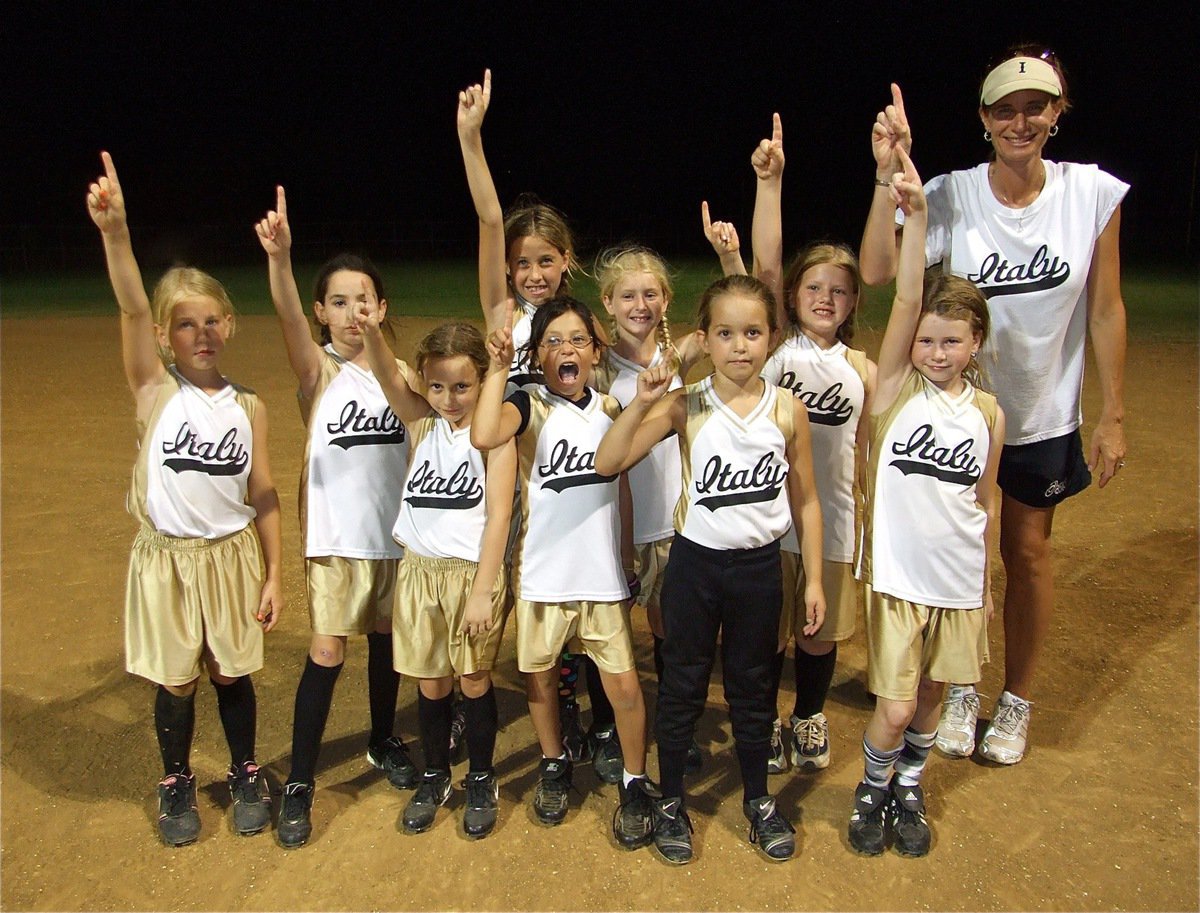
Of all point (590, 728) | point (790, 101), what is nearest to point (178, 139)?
point (790, 101)

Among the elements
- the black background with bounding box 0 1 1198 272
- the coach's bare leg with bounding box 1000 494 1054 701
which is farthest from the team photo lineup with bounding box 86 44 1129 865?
the black background with bounding box 0 1 1198 272

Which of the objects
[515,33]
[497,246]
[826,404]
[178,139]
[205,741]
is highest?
[515,33]

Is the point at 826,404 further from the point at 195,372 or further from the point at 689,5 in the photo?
the point at 689,5

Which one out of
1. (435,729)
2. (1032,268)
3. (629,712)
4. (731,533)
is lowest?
(435,729)

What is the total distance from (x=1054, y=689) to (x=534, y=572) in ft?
8.01

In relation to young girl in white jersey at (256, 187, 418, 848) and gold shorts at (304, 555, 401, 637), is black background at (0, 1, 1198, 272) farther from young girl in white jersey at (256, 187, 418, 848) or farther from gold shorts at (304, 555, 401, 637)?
gold shorts at (304, 555, 401, 637)

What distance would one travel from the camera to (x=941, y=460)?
2.98 metres

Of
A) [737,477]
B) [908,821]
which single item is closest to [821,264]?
[737,477]

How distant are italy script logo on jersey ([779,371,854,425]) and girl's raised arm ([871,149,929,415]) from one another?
0.65ft

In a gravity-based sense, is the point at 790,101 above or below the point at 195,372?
above

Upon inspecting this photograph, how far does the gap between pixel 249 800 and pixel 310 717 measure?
34 centimetres

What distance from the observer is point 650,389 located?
2723 mm

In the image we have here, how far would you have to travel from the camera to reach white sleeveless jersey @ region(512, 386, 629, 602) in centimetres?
300

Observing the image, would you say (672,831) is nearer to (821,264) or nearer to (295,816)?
(295,816)
